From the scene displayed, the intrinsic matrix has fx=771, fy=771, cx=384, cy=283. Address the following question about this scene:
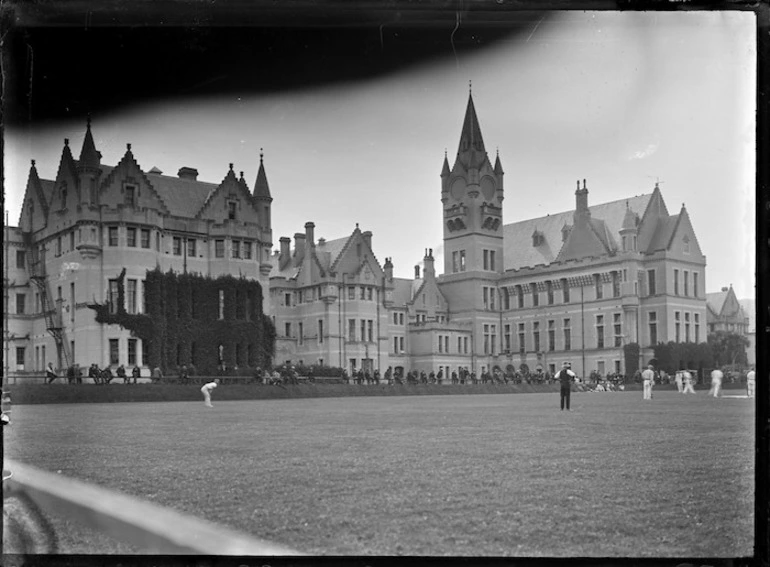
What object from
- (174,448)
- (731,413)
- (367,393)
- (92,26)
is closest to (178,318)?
(174,448)

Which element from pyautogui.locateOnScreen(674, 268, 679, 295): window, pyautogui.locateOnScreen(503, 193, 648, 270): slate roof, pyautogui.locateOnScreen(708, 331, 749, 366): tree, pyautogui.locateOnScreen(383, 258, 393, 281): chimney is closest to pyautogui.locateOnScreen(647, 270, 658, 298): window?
pyautogui.locateOnScreen(503, 193, 648, 270): slate roof

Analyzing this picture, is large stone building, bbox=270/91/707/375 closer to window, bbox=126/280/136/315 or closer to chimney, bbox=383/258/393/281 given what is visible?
chimney, bbox=383/258/393/281

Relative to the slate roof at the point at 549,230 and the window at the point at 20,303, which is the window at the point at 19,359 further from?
the slate roof at the point at 549,230

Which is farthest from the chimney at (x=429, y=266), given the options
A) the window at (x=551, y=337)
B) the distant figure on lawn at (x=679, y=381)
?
the distant figure on lawn at (x=679, y=381)

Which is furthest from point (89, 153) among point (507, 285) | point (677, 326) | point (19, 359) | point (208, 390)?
point (507, 285)

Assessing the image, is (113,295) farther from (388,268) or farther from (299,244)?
(388,268)

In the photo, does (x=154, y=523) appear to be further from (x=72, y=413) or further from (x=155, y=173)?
(x=155, y=173)
